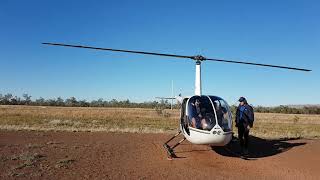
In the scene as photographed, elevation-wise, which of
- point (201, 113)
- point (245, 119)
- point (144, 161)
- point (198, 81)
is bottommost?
point (144, 161)

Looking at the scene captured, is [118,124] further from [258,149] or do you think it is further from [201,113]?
[201,113]

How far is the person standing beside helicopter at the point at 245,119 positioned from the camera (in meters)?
15.9

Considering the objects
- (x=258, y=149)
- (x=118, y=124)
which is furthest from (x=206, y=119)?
(x=118, y=124)

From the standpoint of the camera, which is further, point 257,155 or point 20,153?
point 257,155

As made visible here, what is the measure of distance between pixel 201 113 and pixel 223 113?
0.73 m

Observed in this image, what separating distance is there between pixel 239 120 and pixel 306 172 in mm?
3846

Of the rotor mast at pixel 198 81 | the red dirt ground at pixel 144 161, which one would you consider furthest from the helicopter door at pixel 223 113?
the rotor mast at pixel 198 81

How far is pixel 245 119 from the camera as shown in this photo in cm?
1593

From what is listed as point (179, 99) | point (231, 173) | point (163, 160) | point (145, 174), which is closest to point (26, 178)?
point (145, 174)

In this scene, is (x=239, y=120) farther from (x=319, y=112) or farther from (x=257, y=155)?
(x=319, y=112)

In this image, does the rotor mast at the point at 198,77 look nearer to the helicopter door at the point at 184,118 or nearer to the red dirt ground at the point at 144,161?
the helicopter door at the point at 184,118

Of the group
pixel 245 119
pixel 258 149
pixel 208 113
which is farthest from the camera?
pixel 258 149

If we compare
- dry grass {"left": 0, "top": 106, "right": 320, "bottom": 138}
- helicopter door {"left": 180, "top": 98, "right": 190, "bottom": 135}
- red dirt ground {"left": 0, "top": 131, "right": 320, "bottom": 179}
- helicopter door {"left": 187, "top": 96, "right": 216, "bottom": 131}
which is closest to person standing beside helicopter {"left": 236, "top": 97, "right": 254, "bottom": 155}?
red dirt ground {"left": 0, "top": 131, "right": 320, "bottom": 179}

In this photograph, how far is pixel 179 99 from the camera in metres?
17.4
